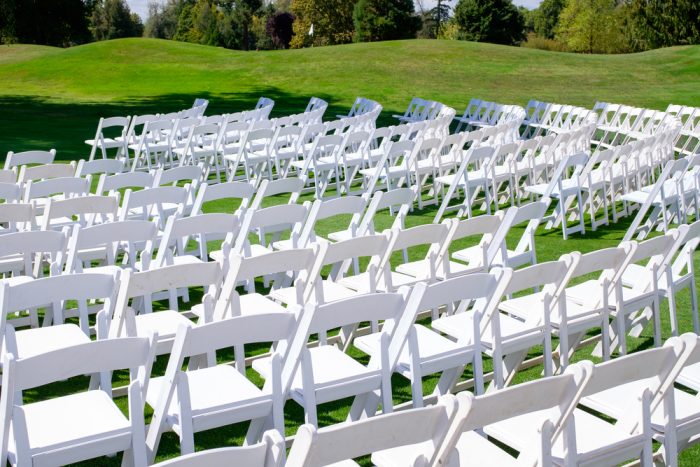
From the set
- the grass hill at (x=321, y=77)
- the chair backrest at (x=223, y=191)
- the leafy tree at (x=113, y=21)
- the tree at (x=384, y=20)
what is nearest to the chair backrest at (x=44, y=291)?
the chair backrest at (x=223, y=191)

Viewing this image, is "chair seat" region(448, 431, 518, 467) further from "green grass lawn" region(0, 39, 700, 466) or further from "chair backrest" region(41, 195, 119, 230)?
"green grass lawn" region(0, 39, 700, 466)

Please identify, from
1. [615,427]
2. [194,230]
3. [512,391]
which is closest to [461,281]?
[615,427]

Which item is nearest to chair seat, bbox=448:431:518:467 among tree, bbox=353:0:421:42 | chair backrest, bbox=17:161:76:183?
chair backrest, bbox=17:161:76:183

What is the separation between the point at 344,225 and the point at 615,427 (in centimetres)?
731

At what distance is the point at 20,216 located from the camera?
298 inches

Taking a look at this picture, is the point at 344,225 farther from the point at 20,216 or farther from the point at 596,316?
the point at 596,316

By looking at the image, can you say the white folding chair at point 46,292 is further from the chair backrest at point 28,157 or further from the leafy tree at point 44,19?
the leafy tree at point 44,19

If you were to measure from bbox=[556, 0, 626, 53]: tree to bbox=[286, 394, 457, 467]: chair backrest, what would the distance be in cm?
6806

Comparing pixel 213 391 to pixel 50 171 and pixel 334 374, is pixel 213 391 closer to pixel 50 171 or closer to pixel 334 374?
pixel 334 374

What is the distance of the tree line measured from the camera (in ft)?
122

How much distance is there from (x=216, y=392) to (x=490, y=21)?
2601 inches

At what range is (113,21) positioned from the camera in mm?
88625

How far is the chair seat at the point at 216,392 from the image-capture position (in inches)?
174

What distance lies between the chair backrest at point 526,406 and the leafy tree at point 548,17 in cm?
11040
